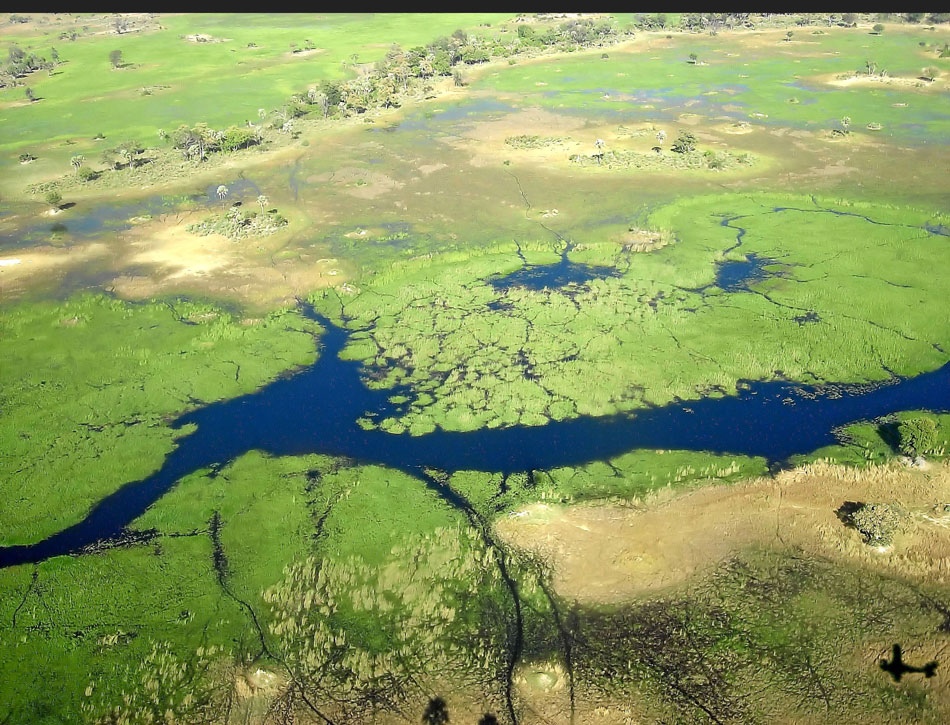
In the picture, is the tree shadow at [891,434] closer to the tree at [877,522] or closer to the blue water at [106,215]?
the tree at [877,522]

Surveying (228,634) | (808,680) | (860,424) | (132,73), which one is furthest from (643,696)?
A: (132,73)

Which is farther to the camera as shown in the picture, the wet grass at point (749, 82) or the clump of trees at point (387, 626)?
the wet grass at point (749, 82)

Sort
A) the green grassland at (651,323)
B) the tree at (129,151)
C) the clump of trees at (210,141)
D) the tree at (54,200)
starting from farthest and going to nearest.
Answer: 1. the clump of trees at (210,141)
2. the tree at (129,151)
3. the tree at (54,200)
4. the green grassland at (651,323)

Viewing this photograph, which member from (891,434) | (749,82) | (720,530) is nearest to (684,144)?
(749,82)

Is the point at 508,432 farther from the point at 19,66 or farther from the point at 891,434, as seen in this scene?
the point at 19,66

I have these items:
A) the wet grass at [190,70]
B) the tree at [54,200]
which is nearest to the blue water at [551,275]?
the tree at [54,200]

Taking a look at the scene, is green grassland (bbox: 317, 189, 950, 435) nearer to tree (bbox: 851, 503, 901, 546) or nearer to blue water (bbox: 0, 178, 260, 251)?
tree (bbox: 851, 503, 901, 546)

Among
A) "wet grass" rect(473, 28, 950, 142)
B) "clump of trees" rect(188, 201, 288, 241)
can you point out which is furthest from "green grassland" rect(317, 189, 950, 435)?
"wet grass" rect(473, 28, 950, 142)

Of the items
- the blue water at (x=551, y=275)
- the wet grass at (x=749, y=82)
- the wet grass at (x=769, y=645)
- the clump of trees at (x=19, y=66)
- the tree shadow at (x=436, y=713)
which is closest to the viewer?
the wet grass at (x=769, y=645)
